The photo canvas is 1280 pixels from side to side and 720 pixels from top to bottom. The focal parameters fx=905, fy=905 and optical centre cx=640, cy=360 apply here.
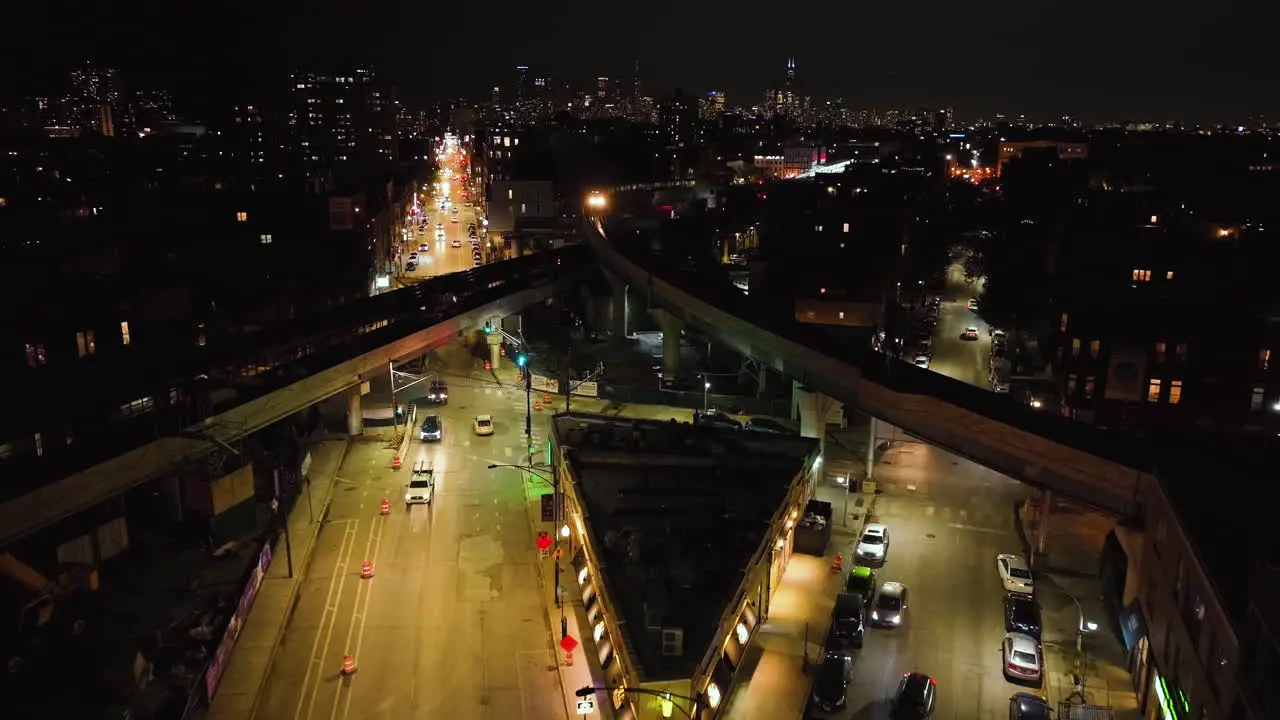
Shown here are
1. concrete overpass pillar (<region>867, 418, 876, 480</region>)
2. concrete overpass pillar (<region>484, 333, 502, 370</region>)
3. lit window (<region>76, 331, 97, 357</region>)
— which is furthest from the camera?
concrete overpass pillar (<region>484, 333, 502, 370</region>)

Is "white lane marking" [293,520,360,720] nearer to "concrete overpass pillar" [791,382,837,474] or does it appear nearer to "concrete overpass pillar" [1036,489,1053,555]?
"concrete overpass pillar" [791,382,837,474]

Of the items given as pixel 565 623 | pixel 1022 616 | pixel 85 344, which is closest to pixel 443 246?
pixel 85 344

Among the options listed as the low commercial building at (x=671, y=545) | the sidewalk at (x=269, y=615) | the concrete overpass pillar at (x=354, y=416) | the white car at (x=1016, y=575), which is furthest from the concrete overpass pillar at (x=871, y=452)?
the concrete overpass pillar at (x=354, y=416)

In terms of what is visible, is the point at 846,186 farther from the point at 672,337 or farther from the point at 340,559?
the point at 340,559

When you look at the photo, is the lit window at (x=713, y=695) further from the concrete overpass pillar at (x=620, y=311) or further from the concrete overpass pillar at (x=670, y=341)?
the concrete overpass pillar at (x=620, y=311)

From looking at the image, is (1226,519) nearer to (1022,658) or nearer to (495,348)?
(1022,658)

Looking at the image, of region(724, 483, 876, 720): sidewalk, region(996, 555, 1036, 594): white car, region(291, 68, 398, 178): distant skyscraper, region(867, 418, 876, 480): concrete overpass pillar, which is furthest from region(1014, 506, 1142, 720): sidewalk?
region(291, 68, 398, 178): distant skyscraper

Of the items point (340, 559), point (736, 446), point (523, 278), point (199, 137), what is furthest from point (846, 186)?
point (199, 137)
